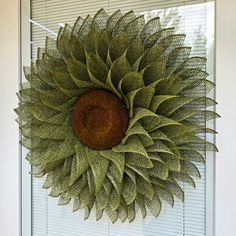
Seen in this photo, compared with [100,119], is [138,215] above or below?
below

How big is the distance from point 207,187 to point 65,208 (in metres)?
0.79

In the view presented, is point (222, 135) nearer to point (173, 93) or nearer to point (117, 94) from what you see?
point (173, 93)

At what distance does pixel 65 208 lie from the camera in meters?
1.61
